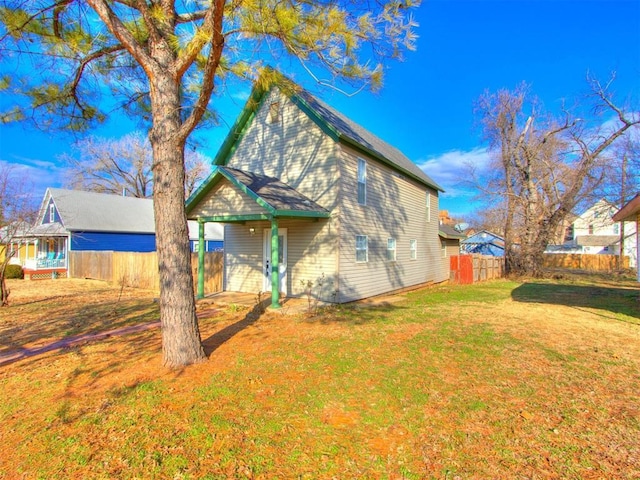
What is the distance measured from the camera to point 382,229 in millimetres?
12453

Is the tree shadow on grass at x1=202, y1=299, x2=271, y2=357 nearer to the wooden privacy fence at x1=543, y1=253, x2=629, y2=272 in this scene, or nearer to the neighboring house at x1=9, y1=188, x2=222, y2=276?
the neighboring house at x1=9, y1=188, x2=222, y2=276

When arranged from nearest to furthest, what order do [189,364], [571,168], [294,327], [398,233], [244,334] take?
[189,364] < [244,334] < [294,327] < [398,233] < [571,168]

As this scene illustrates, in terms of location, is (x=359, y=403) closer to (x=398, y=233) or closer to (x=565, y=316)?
(x=565, y=316)

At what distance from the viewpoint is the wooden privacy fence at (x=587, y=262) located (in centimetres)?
2884

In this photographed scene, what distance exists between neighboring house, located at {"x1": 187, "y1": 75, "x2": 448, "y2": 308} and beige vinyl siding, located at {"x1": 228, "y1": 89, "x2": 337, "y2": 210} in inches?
1.3

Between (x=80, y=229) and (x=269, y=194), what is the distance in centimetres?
1767

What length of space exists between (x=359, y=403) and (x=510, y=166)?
75.3 ft

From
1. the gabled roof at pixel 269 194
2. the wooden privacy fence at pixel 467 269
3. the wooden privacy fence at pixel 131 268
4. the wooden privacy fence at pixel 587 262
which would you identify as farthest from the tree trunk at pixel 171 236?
the wooden privacy fence at pixel 587 262

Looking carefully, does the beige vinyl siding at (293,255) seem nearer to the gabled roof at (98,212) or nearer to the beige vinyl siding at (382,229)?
the beige vinyl siding at (382,229)

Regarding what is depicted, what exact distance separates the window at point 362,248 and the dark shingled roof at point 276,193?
1689 millimetres

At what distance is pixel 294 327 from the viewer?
7484mm

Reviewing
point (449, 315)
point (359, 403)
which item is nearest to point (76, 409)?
point (359, 403)

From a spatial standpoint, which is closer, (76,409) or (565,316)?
(76,409)

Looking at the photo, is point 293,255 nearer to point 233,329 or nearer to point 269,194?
point 269,194
